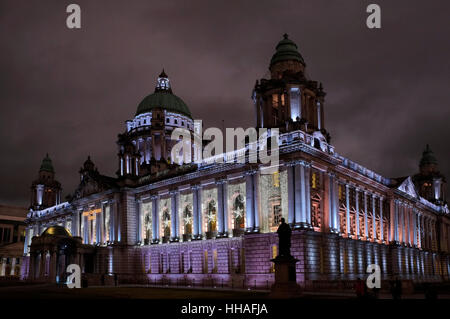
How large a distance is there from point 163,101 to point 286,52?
43.7 m

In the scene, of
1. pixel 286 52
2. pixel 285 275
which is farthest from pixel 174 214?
pixel 285 275

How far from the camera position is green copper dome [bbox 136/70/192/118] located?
102 metres

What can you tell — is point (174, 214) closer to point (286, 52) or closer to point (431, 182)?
point (286, 52)

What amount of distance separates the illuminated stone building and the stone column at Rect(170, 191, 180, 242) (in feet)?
0.53

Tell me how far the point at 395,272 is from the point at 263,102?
1367 inches

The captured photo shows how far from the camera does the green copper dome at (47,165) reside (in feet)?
375

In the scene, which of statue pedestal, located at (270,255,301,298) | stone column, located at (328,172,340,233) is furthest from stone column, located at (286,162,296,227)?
statue pedestal, located at (270,255,301,298)

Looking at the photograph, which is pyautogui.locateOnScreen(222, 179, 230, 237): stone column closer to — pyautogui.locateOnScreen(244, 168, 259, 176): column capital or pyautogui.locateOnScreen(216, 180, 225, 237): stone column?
pyautogui.locateOnScreen(216, 180, 225, 237): stone column

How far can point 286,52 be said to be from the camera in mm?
64125

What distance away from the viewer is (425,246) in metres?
94.1
